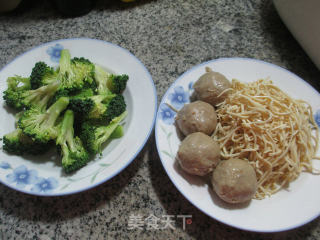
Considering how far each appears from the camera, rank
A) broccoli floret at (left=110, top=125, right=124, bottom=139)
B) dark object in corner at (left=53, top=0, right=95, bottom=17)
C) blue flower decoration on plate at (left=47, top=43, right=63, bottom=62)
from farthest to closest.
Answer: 1. dark object in corner at (left=53, top=0, right=95, bottom=17)
2. blue flower decoration on plate at (left=47, top=43, right=63, bottom=62)
3. broccoli floret at (left=110, top=125, right=124, bottom=139)

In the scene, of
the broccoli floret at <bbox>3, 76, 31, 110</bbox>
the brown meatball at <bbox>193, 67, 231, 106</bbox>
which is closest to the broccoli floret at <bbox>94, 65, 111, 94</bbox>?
the broccoli floret at <bbox>3, 76, 31, 110</bbox>

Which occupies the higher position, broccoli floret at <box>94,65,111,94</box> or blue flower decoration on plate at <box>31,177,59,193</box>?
broccoli floret at <box>94,65,111,94</box>

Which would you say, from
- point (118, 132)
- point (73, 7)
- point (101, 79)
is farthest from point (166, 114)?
point (73, 7)

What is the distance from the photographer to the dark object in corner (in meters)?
2.29

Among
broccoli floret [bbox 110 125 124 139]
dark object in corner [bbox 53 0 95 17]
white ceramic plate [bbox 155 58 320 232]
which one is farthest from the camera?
dark object in corner [bbox 53 0 95 17]

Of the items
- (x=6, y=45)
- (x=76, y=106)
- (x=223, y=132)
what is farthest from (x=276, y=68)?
(x=6, y=45)

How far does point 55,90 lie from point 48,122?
8.8 inches

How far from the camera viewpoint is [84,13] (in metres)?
2.46

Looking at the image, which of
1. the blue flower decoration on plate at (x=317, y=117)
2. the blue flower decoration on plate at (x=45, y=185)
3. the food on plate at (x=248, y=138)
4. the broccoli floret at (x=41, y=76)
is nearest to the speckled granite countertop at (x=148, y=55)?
the blue flower decoration on plate at (x=45, y=185)

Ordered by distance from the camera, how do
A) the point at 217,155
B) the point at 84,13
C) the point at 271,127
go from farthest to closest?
1. the point at 84,13
2. the point at 271,127
3. the point at 217,155

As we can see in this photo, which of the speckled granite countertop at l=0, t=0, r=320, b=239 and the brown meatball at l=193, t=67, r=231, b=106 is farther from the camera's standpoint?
the brown meatball at l=193, t=67, r=231, b=106

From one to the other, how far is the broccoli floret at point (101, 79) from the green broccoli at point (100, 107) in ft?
0.26

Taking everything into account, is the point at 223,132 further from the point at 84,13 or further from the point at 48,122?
the point at 84,13

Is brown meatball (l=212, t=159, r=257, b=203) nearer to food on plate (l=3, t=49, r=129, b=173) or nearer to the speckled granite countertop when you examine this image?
the speckled granite countertop
